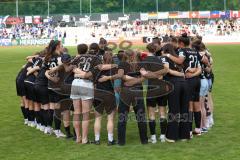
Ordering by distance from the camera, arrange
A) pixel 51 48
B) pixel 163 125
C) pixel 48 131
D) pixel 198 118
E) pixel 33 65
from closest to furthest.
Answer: pixel 163 125 < pixel 51 48 < pixel 198 118 < pixel 48 131 < pixel 33 65

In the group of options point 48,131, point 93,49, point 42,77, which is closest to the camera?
point 93,49

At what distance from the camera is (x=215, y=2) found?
52.2 metres

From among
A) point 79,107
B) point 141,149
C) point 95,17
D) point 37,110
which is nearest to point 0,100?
point 37,110

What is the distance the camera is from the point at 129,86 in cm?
864

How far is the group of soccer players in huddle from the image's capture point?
867 centimetres

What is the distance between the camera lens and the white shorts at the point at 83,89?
877cm

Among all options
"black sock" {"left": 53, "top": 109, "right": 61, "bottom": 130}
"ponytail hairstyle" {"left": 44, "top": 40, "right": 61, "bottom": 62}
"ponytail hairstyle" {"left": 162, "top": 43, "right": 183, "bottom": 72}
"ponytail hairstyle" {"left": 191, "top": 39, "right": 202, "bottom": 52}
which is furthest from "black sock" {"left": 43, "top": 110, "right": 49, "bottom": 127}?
"ponytail hairstyle" {"left": 191, "top": 39, "right": 202, "bottom": 52}

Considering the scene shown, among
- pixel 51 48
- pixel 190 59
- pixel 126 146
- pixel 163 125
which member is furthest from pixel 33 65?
pixel 190 59

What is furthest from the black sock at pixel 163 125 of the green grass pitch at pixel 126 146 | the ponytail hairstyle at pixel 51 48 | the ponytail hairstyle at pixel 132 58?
the ponytail hairstyle at pixel 51 48

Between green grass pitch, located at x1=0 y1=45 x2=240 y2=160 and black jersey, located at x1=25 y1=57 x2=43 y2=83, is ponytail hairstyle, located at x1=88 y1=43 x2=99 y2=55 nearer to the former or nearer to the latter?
black jersey, located at x1=25 y1=57 x2=43 y2=83

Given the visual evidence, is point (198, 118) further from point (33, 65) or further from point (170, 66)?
point (33, 65)

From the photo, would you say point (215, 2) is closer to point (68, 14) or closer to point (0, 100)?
point (68, 14)

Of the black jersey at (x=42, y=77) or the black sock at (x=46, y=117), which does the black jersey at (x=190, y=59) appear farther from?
the black sock at (x=46, y=117)

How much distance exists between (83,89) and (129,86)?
93 centimetres
